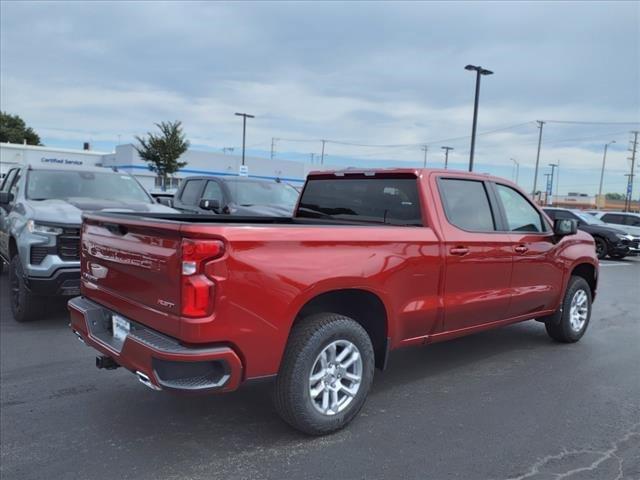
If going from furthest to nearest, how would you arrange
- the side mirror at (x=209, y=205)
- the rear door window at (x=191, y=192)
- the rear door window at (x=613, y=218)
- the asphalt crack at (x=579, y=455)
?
the rear door window at (x=613, y=218) → the rear door window at (x=191, y=192) → the side mirror at (x=209, y=205) → the asphalt crack at (x=579, y=455)

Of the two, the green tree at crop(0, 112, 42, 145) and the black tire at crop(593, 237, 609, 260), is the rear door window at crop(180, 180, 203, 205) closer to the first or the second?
the black tire at crop(593, 237, 609, 260)

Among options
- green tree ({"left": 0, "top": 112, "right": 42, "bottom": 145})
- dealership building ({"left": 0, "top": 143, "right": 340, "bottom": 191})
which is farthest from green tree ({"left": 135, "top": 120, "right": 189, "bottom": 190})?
green tree ({"left": 0, "top": 112, "right": 42, "bottom": 145})

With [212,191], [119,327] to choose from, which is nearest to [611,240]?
[212,191]

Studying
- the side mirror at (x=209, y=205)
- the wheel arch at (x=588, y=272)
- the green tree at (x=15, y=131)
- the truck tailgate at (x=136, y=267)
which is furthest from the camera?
the green tree at (x=15, y=131)

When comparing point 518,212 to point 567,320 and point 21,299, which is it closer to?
point 567,320

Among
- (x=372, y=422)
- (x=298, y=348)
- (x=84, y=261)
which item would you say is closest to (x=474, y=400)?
(x=372, y=422)

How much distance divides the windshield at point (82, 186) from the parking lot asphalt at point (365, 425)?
8.32ft

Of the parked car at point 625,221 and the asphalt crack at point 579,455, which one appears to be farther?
the parked car at point 625,221

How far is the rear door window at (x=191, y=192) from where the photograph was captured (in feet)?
37.6

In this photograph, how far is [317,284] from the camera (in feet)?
11.2

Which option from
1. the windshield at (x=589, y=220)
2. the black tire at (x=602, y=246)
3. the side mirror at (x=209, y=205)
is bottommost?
the black tire at (x=602, y=246)

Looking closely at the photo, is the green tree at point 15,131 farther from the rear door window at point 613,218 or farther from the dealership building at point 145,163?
the rear door window at point 613,218

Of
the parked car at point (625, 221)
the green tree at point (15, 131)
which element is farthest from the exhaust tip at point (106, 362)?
the green tree at point (15, 131)

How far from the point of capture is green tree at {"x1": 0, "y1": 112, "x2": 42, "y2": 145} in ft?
208
